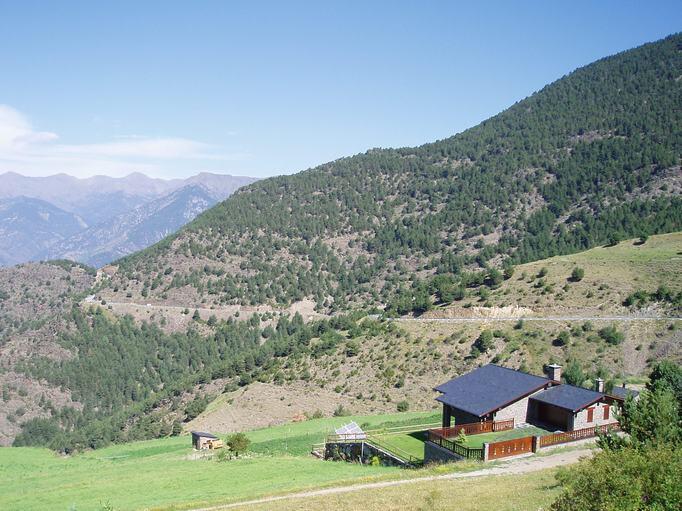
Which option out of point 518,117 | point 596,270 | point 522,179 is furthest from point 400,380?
point 518,117

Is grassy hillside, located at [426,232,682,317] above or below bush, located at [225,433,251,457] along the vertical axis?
above

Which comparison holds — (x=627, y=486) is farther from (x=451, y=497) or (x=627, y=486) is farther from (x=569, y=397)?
(x=569, y=397)

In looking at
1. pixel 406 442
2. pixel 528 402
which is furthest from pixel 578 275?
pixel 406 442

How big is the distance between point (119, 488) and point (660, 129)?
138241 millimetres

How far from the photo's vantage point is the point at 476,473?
2927 cm

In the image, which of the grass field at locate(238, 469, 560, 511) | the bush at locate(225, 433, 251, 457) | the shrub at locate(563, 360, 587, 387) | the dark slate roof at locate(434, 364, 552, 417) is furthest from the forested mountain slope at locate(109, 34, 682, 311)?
the grass field at locate(238, 469, 560, 511)

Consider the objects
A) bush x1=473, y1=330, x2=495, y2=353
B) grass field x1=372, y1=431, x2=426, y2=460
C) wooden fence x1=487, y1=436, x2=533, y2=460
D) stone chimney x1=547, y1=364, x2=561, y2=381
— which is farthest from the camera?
bush x1=473, y1=330, x2=495, y2=353

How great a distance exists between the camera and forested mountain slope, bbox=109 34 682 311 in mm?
125062

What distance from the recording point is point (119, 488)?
116 ft

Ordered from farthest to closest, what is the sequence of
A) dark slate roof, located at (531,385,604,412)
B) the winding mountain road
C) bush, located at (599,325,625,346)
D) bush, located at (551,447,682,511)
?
the winding mountain road → bush, located at (599,325,625,346) → dark slate roof, located at (531,385,604,412) → bush, located at (551,447,682,511)

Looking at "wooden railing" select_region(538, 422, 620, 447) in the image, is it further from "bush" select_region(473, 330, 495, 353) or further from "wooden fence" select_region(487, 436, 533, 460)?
"bush" select_region(473, 330, 495, 353)

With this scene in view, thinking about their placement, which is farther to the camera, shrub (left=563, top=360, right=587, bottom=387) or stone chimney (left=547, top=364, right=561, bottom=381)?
shrub (left=563, top=360, right=587, bottom=387)

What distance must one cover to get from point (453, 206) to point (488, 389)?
113054 mm

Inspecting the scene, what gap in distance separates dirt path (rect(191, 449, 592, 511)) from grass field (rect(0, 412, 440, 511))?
132cm
